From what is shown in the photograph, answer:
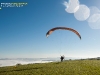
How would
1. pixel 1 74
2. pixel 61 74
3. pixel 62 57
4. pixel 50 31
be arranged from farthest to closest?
pixel 62 57 → pixel 50 31 → pixel 1 74 → pixel 61 74

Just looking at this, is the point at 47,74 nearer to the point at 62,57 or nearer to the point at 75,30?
the point at 75,30

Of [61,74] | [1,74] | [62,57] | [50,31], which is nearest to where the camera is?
[61,74]

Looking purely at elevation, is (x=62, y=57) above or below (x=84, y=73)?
above

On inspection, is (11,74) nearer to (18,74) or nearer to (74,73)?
(18,74)

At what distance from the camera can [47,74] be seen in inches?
→ 1125

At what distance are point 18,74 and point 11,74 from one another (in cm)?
141

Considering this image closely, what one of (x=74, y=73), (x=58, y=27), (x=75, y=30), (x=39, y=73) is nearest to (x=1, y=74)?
(x=39, y=73)

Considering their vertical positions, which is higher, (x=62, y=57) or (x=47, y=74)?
(x=62, y=57)

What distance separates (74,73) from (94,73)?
348 centimetres

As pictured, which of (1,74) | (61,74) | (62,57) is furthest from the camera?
(62,57)

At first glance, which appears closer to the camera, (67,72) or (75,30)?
(67,72)

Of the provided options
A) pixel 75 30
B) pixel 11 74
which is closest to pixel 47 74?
pixel 11 74

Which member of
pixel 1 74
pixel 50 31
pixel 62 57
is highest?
pixel 50 31

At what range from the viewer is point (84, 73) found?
29672 millimetres
